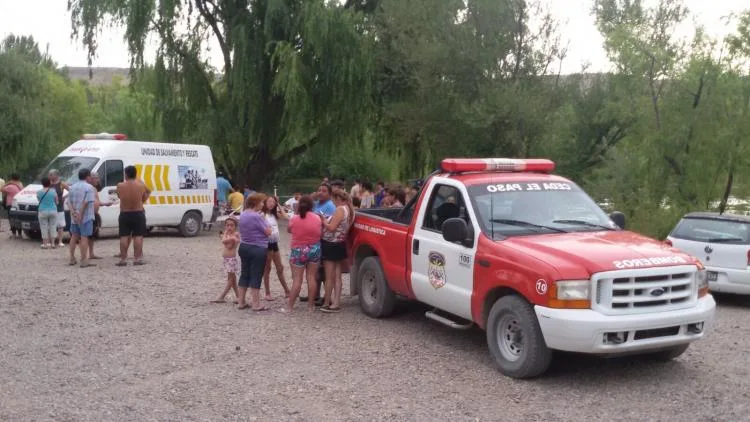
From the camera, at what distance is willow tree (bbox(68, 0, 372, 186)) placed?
79.4ft

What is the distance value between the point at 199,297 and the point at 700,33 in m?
13.3

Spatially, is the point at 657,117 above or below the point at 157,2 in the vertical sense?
below

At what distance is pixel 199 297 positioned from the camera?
37.3 ft

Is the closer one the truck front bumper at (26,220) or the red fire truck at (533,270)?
the red fire truck at (533,270)

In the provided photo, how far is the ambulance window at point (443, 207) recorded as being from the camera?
850 centimetres

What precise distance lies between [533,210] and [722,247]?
4765 millimetres

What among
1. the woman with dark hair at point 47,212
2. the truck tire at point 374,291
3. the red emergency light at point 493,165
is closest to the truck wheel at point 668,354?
the red emergency light at point 493,165

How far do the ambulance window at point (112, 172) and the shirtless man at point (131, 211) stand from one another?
4.24 m

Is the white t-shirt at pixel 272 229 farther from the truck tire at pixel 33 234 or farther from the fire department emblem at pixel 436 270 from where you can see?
the truck tire at pixel 33 234

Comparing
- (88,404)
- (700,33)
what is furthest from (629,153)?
(88,404)

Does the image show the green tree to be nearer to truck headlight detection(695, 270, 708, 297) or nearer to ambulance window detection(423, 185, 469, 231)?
ambulance window detection(423, 185, 469, 231)

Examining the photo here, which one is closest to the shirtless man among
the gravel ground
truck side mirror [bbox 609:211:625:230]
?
the gravel ground

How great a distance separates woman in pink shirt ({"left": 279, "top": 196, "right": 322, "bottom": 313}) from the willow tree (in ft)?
46.3

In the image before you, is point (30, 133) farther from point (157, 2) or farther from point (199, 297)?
point (199, 297)
